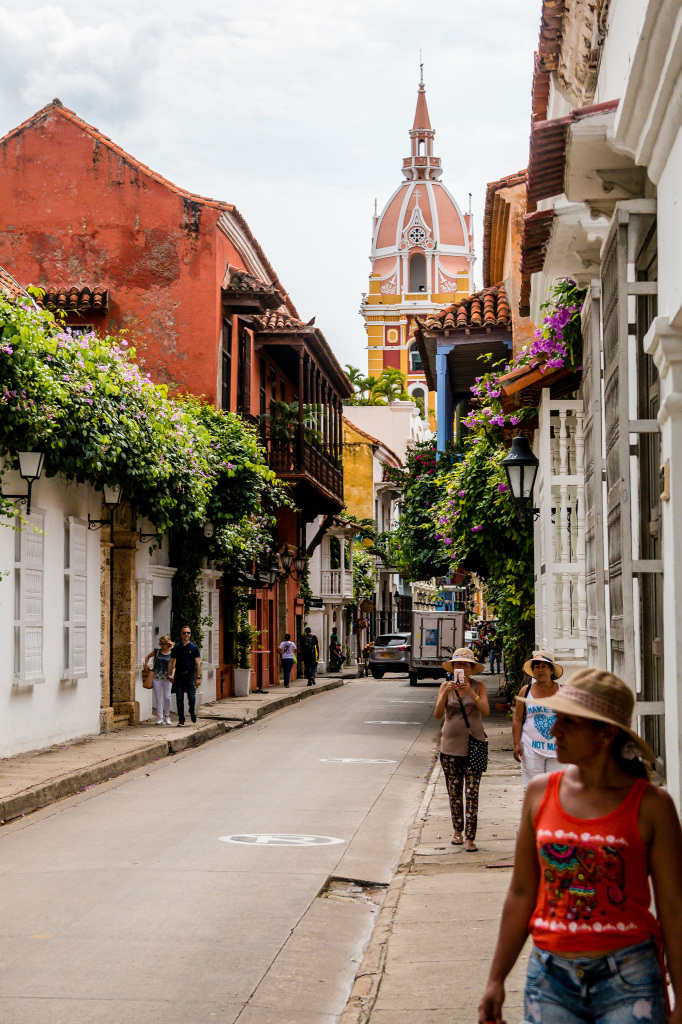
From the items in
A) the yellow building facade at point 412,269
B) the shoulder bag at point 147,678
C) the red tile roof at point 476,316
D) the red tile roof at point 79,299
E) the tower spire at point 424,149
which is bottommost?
the shoulder bag at point 147,678

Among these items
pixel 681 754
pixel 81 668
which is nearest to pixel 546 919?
pixel 681 754

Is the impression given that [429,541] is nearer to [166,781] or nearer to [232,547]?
[232,547]

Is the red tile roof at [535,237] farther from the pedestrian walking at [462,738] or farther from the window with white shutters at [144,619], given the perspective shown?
the window with white shutters at [144,619]

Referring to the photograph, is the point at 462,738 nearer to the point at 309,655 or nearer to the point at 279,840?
the point at 279,840

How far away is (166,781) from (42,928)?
24.2 ft

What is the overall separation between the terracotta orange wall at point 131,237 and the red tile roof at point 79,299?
0.48m

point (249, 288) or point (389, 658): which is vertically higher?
point (249, 288)

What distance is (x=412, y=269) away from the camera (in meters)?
103

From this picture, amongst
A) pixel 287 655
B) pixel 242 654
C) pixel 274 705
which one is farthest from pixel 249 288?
pixel 287 655

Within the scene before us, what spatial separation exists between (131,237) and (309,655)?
15.2m

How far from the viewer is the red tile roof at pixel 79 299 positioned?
85.7 feet

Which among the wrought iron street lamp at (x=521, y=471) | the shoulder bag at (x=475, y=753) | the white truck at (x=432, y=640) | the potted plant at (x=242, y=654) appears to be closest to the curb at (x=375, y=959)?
the shoulder bag at (x=475, y=753)

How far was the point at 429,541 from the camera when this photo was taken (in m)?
26.7

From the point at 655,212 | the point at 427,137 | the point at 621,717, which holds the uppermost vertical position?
the point at 427,137
